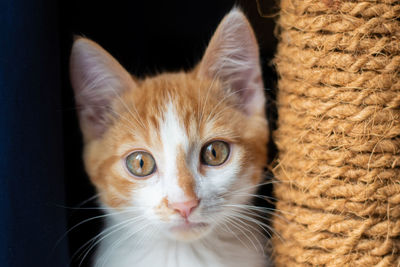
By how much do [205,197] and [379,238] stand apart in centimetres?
46

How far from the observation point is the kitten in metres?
1.08

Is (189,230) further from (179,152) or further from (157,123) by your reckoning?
(157,123)

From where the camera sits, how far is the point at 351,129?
3.21 ft

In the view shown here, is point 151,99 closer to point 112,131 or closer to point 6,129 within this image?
point 112,131

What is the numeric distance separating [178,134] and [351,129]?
482 millimetres

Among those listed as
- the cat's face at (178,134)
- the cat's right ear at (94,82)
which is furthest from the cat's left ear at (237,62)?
the cat's right ear at (94,82)

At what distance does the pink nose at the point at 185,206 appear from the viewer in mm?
1014

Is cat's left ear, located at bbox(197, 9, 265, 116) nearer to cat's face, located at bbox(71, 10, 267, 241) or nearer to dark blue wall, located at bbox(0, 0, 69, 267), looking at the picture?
cat's face, located at bbox(71, 10, 267, 241)

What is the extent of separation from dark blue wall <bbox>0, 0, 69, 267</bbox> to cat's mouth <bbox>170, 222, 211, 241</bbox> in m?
0.34

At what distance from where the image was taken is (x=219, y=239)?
4.08ft

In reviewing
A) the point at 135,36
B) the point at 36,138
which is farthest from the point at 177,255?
the point at 135,36

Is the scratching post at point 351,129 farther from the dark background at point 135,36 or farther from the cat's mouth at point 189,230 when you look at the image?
the dark background at point 135,36

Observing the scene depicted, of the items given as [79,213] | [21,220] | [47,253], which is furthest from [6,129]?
[79,213]

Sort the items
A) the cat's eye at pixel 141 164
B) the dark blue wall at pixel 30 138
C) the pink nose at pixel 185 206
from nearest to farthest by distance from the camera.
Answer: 1. the dark blue wall at pixel 30 138
2. the pink nose at pixel 185 206
3. the cat's eye at pixel 141 164
